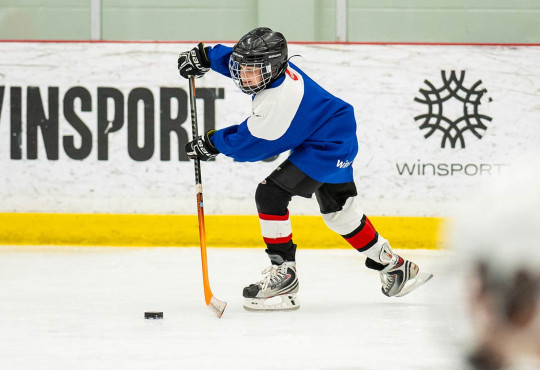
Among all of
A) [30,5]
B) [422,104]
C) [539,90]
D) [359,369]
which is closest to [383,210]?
[422,104]

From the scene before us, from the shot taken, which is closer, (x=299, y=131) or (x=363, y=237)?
(x=299, y=131)

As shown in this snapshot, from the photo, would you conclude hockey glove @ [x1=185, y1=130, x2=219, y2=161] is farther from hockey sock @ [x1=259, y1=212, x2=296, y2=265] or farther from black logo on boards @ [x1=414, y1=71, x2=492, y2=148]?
black logo on boards @ [x1=414, y1=71, x2=492, y2=148]

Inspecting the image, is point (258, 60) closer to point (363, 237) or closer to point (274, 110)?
point (274, 110)

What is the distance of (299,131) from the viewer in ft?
9.45

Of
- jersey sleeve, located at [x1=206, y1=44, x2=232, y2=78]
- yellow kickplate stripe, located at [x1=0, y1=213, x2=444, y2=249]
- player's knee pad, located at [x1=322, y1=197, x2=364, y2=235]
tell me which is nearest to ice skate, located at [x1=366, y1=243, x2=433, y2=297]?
player's knee pad, located at [x1=322, y1=197, x2=364, y2=235]

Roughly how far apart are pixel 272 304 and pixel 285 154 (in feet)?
6.04

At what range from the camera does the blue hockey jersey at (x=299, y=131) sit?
283 cm

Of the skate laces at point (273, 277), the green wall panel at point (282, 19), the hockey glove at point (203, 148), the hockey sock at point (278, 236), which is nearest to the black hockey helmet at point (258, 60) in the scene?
the hockey glove at point (203, 148)

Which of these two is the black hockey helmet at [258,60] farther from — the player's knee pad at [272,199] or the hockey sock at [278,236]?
the hockey sock at [278,236]

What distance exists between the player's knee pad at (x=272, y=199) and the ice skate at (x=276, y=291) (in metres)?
0.18

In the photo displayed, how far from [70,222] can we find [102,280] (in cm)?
120

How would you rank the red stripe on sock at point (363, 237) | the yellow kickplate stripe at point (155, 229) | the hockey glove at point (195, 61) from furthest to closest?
1. the yellow kickplate stripe at point (155, 229)
2. the hockey glove at point (195, 61)
3. the red stripe on sock at point (363, 237)

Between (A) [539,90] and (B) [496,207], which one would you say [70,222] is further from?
(B) [496,207]

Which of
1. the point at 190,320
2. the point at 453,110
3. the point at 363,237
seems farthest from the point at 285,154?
the point at 190,320
